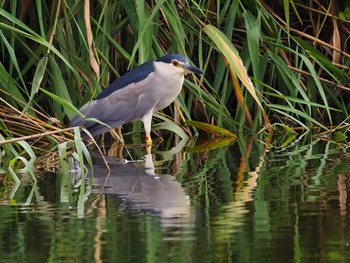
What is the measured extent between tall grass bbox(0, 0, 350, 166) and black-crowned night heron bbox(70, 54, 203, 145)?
0.35ft

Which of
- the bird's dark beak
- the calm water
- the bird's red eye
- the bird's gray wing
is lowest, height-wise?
the calm water

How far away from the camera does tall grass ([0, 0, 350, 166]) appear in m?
7.39

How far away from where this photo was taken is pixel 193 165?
6.42 meters

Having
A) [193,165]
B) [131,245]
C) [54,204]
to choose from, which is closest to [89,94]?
[193,165]

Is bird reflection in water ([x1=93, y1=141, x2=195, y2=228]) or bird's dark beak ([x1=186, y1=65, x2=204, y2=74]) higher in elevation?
bird's dark beak ([x1=186, y1=65, x2=204, y2=74])

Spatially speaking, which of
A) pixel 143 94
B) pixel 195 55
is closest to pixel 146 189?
pixel 143 94

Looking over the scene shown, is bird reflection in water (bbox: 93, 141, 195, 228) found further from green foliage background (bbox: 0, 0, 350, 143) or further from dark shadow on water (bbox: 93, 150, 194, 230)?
green foliage background (bbox: 0, 0, 350, 143)

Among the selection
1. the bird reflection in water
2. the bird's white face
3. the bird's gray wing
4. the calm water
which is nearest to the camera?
the calm water

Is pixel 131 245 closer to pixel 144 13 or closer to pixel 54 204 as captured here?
pixel 54 204

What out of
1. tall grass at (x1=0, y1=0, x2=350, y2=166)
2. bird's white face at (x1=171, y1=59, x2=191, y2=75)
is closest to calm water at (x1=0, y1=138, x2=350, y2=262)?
tall grass at (x1=0, y1=0, x2=350, y2=166)

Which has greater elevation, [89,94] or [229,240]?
[89,94]

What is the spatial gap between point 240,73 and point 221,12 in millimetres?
802

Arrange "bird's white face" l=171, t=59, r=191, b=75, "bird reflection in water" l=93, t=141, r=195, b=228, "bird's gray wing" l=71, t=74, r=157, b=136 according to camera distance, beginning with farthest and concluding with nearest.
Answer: "bird's gray wing" l=71, t=74, r=157, b=136 → "bird's white face" l=171, t=59, r=191, b=75 → "bird reflection in water" l=93, t=141, r=195, b=228

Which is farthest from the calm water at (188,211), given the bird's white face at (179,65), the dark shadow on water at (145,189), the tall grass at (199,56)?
the bird's white face at (179,65)
